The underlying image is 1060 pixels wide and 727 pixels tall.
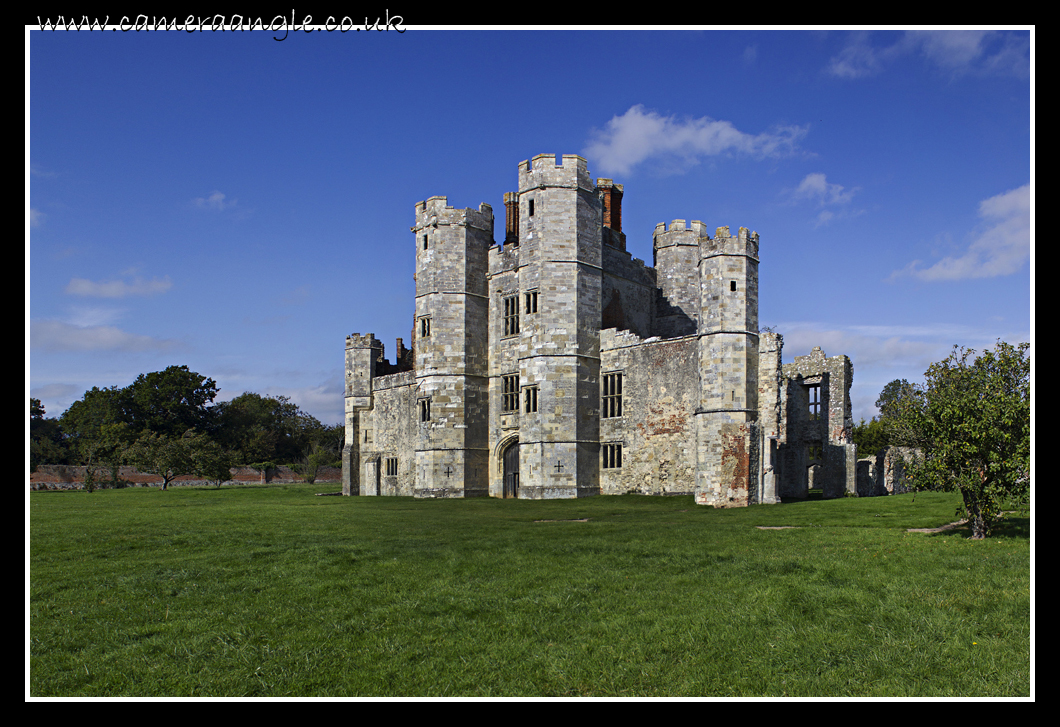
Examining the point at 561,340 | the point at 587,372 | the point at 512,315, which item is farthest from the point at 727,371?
the point at 512,315

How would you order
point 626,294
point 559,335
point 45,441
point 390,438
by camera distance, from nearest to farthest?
point 559,335 → point 626,294 → point 390,438 → point 45,441

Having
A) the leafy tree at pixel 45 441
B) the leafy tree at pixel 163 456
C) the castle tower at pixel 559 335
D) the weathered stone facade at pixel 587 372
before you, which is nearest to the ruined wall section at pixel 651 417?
the weathered stone facade at pixel 587 372

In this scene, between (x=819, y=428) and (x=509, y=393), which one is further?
(x=509, y=393)

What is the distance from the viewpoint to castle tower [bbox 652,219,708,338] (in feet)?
138

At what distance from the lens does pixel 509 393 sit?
39219mm

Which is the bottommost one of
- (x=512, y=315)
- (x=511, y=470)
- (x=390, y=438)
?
(x=511, y=470)

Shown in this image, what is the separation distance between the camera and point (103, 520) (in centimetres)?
2216

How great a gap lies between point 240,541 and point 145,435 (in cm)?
4785

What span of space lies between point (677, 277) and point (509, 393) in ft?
38.7

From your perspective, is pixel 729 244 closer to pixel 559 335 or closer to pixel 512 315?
pixel 559 335

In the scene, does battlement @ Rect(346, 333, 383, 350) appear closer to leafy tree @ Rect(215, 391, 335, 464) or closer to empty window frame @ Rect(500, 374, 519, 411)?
empty window frame @ Rect(500, 374, 519, 411)

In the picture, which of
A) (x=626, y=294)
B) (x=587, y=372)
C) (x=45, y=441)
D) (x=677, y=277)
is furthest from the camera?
(x=45, y=441)

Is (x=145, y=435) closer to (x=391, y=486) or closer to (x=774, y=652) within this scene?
(x=391, y=486)

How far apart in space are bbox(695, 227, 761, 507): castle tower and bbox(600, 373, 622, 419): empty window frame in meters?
5.80
